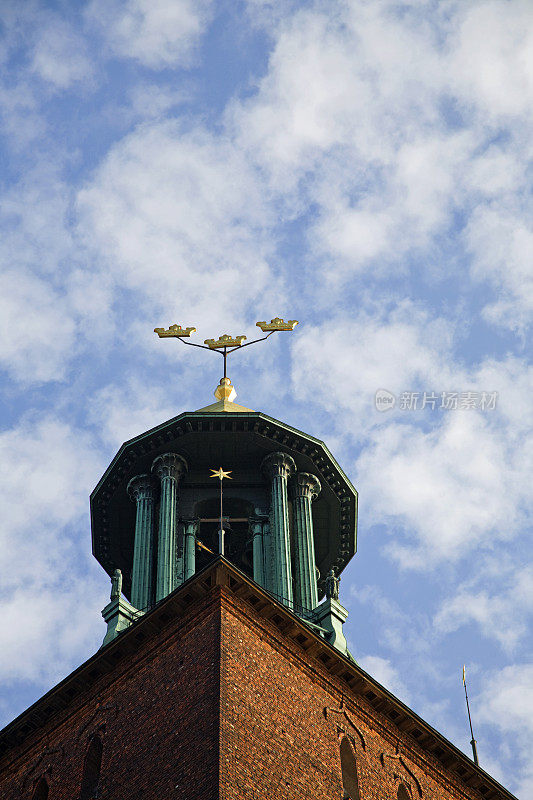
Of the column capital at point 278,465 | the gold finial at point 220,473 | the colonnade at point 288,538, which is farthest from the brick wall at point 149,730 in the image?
the column capital at point 278,465

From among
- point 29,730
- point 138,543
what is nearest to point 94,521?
point 138,543

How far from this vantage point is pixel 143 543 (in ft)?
131

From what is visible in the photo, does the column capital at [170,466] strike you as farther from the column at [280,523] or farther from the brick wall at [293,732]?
the brick wall at [293,732]

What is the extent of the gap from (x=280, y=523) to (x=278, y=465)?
1943mm

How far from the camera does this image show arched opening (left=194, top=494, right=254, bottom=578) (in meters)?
41.0

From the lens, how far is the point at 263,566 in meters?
39.3

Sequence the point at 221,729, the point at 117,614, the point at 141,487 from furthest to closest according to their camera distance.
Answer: the point at 141,487, the point at 117,614, the point at 221,729

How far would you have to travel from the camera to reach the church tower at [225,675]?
3009 centimetres

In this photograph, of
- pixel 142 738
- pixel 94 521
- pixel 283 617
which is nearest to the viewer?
pixel 142 738

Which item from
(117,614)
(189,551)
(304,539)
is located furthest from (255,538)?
(117,614)

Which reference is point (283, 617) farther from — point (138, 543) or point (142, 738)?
point (138, 543)

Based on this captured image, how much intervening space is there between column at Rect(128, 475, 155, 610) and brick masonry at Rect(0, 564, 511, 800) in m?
4.70

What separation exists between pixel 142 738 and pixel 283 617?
4.30m

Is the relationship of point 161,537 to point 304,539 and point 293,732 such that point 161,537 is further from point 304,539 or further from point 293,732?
point 293,732
